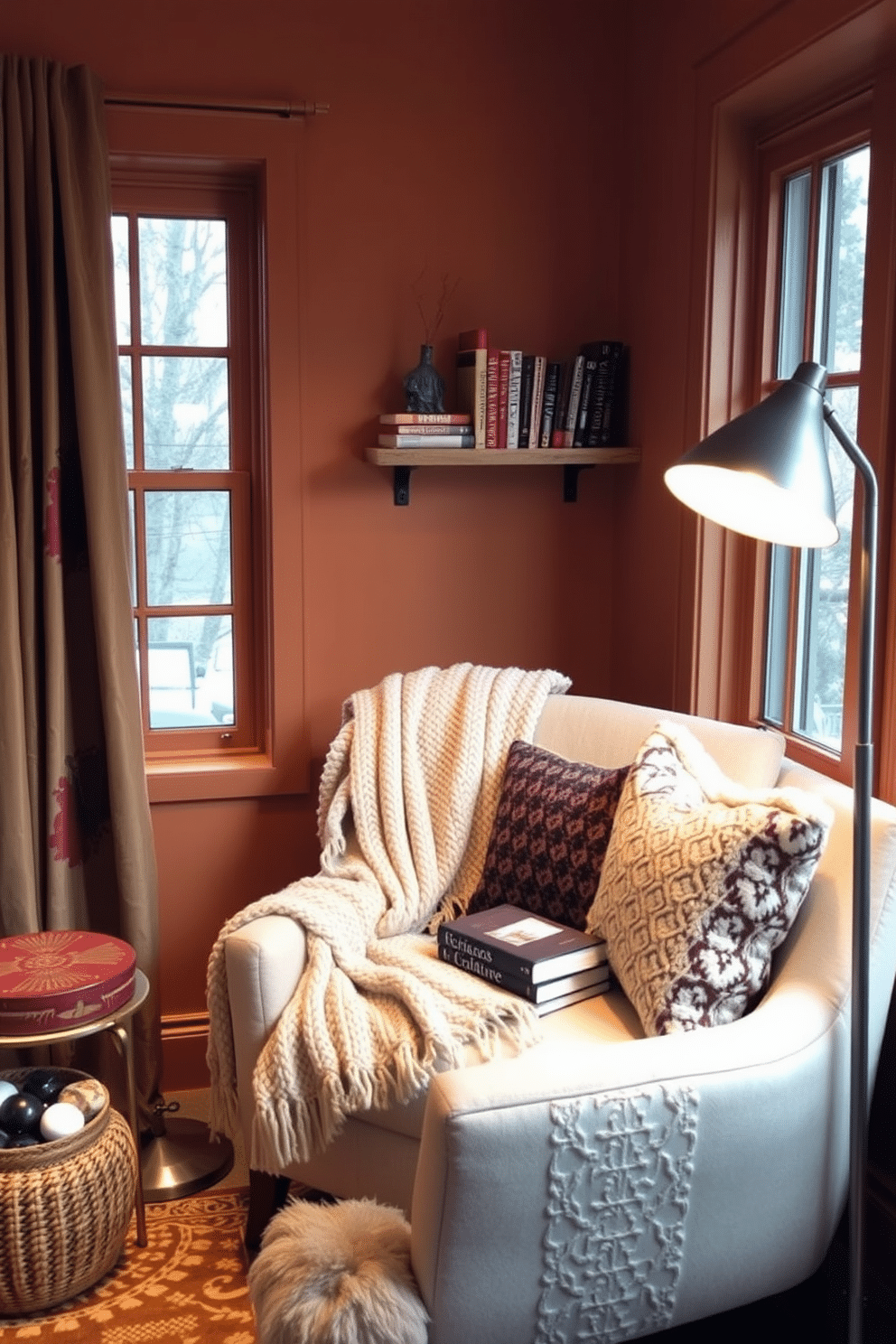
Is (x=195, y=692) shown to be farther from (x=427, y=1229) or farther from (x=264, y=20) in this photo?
(x=427, y=1229)

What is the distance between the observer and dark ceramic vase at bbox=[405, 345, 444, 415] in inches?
117

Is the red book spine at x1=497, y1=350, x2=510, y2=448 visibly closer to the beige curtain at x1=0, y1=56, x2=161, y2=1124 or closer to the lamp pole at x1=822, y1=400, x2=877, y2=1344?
the beige curtain at x1=0, y1=56, x2=161, y2=1124

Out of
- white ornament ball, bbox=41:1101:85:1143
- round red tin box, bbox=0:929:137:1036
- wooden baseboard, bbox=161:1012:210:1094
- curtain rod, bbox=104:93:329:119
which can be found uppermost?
curtain rod, bbox=104:93:329:119

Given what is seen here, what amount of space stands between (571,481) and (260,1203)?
1719 mm

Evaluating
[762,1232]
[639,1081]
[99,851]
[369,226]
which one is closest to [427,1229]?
[639,1081]

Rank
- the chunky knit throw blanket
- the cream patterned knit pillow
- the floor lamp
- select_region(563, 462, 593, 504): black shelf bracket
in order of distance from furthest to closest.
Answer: select_region(563, 462, 593, 504): black shelf bracket → the chunky knit throw blanket → the cream patterned knit pillow → the floor lamp

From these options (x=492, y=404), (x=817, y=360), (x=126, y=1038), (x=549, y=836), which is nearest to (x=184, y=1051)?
(x=126, y=1038)

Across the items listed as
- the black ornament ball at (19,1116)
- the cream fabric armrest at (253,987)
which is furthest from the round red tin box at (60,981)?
the cream fabric armrest at (253,987)

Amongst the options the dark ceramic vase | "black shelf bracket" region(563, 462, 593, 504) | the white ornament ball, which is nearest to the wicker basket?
the white ornament ball

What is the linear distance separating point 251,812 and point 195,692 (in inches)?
12.4

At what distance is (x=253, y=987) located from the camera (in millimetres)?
2260

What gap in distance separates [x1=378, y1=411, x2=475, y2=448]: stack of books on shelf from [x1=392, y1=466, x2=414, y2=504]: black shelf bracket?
0.37 feet

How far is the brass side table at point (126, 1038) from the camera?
7.66 ft

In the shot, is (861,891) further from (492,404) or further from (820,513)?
(492,404)
